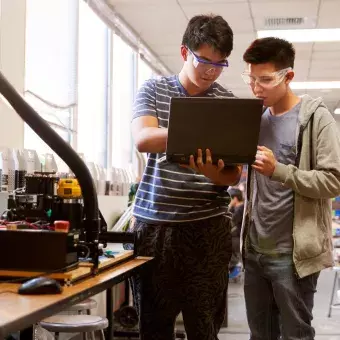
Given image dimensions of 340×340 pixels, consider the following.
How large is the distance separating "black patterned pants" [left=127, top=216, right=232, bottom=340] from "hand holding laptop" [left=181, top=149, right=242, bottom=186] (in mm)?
152

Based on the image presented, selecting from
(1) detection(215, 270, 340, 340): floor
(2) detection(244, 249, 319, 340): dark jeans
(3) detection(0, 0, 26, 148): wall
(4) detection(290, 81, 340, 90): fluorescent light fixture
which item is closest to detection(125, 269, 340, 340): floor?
(1) detection(215, 270, 340, 340): floor

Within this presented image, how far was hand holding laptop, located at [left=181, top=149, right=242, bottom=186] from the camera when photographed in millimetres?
1685

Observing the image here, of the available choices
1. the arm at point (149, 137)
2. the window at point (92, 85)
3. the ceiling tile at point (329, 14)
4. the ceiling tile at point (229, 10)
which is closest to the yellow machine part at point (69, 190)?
the arm at point (149, 137)

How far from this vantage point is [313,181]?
5.95 ft

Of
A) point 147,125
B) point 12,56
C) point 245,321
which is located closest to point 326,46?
point 245,321

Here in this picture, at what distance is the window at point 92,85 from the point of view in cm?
482

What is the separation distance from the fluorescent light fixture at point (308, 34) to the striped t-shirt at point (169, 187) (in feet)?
14.6

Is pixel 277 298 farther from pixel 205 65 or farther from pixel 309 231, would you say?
pixel 205 65

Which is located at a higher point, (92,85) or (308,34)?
(308,34)

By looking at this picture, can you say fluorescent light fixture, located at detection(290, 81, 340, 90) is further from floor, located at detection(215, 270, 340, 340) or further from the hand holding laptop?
the hand holding laptop

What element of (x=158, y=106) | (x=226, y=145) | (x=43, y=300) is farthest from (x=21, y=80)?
(x=43, y=300)

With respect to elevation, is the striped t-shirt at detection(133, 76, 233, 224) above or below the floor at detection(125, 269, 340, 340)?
above

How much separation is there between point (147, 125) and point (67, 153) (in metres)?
0.41

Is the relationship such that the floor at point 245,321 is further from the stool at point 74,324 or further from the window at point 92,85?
the stool at point 74,324
